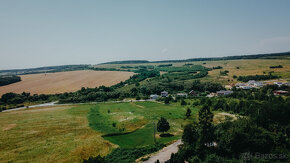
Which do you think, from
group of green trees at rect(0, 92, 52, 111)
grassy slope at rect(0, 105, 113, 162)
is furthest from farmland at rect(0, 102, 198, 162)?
group of green trees at rect(0, 92, 52, 111)

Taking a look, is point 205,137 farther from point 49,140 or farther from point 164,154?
point 49,140

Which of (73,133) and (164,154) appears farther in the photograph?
(73,133)

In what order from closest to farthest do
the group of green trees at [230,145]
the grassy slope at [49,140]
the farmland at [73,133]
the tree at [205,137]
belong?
the group of green trees at [230,145] → the tree at [205,137] → the grassy slope at [49,140] → the farmland at [73,133]

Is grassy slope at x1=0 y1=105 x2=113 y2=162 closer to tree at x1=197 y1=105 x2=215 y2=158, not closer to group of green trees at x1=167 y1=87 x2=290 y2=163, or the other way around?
group of green trees at x1=167 y1=87 x2=290 y2=163

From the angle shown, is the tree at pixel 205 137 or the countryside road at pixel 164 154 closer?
the countryside road at pixel 164 154

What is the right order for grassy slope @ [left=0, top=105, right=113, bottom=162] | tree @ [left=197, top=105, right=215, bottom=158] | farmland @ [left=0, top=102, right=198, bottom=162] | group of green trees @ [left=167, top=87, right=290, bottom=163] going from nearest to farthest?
1. group of green trees @ [left=167, top=87, right=290, bottom=163]
2. tree @ [left=197, top=105, right=215, bottom=158]
3. grassy slope @ [left=0, top=105, right=113, bottom=162]
4. farmland @ [left=0, top=102, right=198, bottom=162]

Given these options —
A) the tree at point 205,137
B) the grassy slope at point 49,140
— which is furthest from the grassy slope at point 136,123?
the tree at point 205,137

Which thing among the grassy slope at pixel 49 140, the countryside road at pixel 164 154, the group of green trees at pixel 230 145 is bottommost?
the grassy slope at pixel 49 140

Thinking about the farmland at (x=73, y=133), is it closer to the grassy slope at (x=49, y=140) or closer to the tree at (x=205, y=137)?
the grassy slope at (x=49, y=140)

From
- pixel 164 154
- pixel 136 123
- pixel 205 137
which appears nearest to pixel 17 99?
pixel 136 123

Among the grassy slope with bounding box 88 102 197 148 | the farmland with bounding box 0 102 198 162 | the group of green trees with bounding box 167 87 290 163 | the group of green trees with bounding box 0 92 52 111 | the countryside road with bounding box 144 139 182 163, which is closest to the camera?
the group of green trees with bounding box 167 87 290 163
